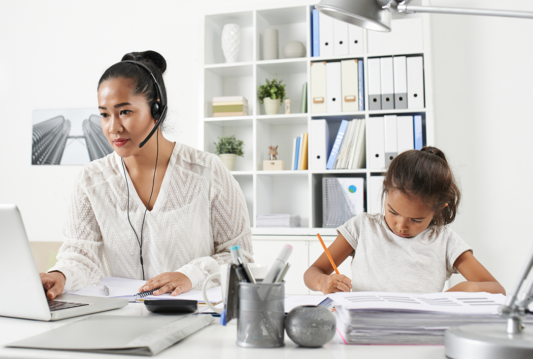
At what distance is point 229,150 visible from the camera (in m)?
2.72

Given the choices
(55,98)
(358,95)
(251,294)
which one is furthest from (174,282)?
(55,98)

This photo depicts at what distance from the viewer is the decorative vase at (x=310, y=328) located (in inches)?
23.0

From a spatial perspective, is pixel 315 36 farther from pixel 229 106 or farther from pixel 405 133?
pixel 405 133

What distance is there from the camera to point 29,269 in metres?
0.72

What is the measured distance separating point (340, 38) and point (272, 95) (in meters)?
0.51

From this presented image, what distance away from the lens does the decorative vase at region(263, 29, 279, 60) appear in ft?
8.86

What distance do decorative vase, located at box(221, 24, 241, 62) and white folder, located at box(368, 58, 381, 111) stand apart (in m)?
0.84

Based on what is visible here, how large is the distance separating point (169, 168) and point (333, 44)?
1.53m

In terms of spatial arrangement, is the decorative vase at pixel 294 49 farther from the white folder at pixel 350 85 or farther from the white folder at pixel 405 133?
the white folder at pixel 405 133

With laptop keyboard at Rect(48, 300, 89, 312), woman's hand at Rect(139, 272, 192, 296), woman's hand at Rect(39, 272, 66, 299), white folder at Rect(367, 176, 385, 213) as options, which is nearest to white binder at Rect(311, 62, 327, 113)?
white folder at Rect(367, 176, 385, 213)

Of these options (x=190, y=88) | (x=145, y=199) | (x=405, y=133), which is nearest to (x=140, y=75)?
(x=145, y=199)

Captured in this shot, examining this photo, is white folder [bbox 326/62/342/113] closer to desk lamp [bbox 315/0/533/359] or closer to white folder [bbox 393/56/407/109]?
white folder [bbox 393/56/407/109]

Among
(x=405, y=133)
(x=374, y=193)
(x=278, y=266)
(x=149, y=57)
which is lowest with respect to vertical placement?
(x=278, y=266)

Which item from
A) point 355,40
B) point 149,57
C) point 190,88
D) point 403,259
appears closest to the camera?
point 403,259
